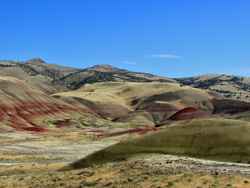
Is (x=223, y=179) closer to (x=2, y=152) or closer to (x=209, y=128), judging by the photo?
(x=209, y=128)

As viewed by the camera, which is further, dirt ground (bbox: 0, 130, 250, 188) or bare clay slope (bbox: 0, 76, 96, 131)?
bare clay slope (bbox: 0, 76, 96, 131)

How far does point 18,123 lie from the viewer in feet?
497

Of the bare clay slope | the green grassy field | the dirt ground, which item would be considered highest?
the bare clay slope

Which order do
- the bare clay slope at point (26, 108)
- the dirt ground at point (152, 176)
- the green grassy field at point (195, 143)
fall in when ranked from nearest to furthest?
the dirt ground at point (152, 176) → the green grassy field at point (195, 143) → the bare clay slope at point (26, 108)

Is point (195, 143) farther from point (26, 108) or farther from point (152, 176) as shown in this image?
point (26, 108)

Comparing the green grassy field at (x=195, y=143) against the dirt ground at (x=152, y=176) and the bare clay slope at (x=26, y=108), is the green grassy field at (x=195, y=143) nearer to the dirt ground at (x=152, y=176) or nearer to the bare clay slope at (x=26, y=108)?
the dirt ground at (x=152, y=176)

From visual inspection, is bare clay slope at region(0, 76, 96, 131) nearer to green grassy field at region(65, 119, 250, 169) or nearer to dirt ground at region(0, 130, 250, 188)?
green grassy field at region(65, 119, 250, 169)

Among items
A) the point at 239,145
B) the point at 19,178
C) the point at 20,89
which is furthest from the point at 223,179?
the point at 20,89

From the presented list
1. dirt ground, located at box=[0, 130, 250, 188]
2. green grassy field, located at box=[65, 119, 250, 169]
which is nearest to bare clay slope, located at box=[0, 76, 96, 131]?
green grassy field, located at box=[65, 119, 250, 169]

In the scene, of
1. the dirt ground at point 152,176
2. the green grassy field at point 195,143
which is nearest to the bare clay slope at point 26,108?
the green grassy field at point 195,143

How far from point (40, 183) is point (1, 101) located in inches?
5148

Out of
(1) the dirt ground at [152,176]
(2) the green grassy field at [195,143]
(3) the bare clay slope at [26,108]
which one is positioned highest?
(3) the bare clay slope at [26,108]

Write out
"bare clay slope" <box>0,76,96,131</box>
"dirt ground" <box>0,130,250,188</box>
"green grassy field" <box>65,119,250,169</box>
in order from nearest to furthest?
"dirt ground" <box>0,130,250,188</box>, "green grassy field" <box>65,119,250,169</box>, "bare clay slope" <box>0,76,96,131</box>

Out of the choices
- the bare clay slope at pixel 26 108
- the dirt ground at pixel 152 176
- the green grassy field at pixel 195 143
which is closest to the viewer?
the dirt ground at pixel 152 176
